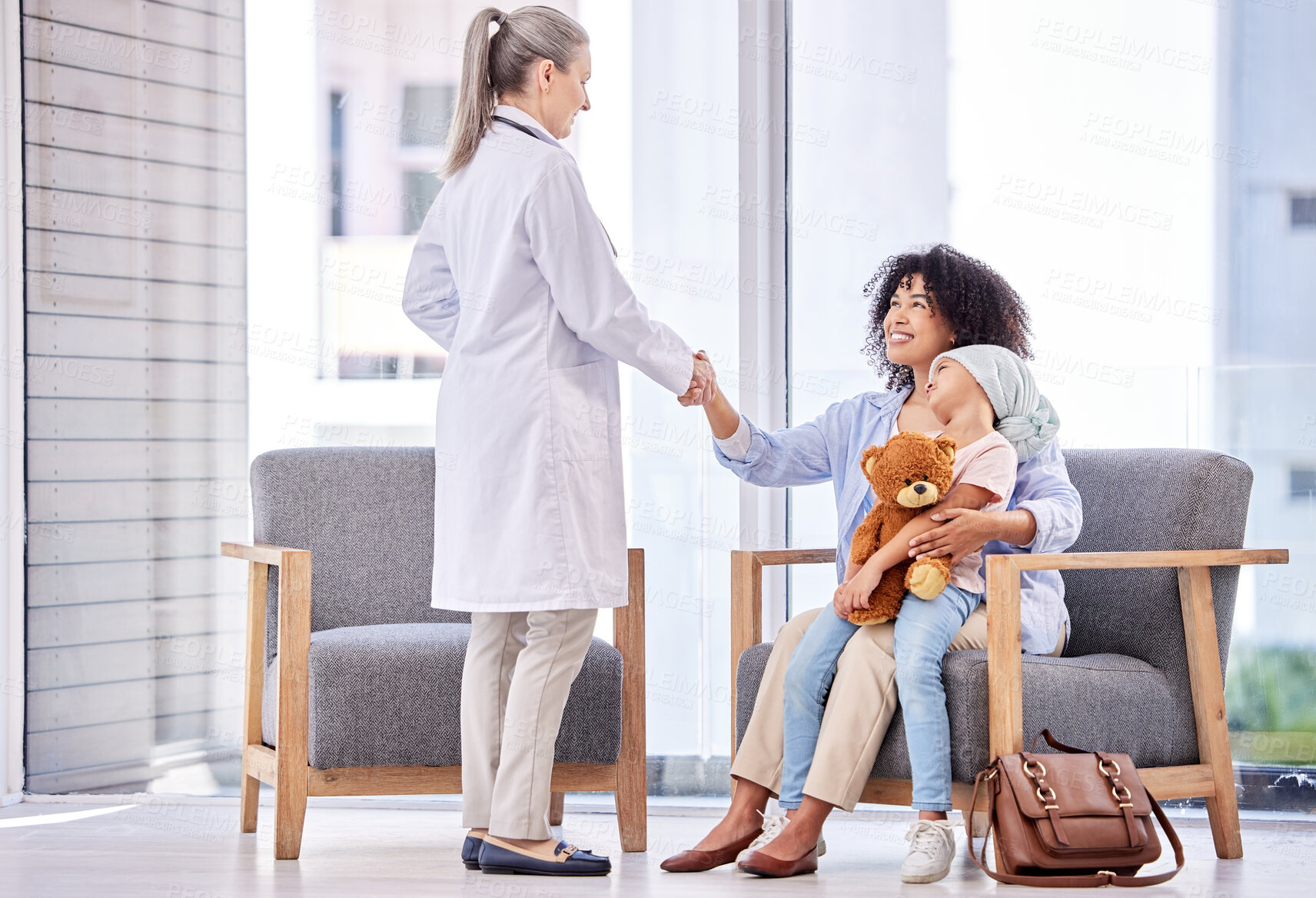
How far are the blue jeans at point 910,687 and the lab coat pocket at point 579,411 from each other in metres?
0.52

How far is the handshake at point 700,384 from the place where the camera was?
7.97 feet

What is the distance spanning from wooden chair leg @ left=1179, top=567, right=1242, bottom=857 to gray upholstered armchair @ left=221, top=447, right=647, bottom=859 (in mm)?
1029

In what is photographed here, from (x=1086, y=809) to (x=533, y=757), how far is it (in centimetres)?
92

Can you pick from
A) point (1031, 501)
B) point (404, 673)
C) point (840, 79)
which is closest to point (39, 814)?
point (404, 673)

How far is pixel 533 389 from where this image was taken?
7.16ft

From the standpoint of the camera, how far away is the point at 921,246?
2.87 metres

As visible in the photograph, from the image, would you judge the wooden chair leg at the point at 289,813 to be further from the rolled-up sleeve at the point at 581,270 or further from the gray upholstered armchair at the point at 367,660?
the rolled-up sleeve at the point at 581,270

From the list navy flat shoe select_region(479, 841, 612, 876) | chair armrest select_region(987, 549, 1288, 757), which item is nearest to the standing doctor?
navy flat shoe select_region(479, 841, 612, 876)

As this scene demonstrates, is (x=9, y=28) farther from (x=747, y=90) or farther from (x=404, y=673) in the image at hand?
(x=404, y=673)

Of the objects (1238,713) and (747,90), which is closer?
(1238,713)

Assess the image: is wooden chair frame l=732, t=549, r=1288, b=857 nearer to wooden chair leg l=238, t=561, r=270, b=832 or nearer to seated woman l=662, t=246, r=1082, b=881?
seated woman l=662, t=246, r=1082, b=881

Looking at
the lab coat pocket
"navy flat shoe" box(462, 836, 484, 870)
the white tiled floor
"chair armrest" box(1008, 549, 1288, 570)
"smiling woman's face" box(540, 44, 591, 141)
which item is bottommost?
the white tiled floor

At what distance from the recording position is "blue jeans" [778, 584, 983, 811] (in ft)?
7.03

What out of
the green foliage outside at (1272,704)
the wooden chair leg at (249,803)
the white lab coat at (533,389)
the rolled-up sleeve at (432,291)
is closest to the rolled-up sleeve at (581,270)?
the white lab coat at (533,389)
